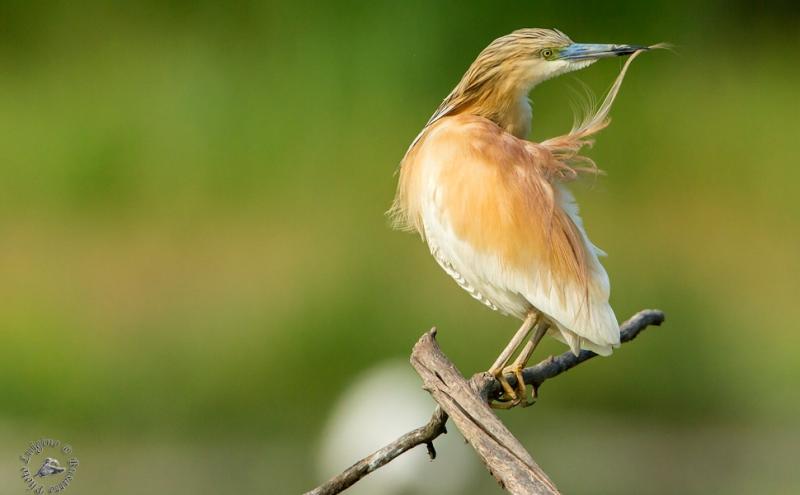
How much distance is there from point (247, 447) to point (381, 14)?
90 cm

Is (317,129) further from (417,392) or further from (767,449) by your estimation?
(767,449)

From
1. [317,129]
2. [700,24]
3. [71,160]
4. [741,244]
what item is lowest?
[741,244]

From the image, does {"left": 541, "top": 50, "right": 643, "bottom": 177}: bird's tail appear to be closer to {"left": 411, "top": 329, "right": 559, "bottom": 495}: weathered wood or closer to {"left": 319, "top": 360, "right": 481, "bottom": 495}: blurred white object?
{"left": 411, "top": 329, "right": 559, "bottom": 495}: weathered wood

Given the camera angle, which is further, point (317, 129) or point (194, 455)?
point (317, 129)

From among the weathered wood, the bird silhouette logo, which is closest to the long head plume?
the weathered wood

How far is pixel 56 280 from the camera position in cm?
265

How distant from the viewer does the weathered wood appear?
3.60 ft

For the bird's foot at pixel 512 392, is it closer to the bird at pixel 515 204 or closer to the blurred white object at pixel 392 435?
the bird at pixel 515 204

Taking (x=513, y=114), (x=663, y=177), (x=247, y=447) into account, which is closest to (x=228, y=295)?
(x=247, y=447)

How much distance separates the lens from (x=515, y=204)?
1439 mm

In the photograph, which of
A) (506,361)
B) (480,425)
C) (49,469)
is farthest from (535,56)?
(49,469)

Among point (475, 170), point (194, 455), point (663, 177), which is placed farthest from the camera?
point (663, 177)

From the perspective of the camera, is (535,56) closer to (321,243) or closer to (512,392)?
(512,392)

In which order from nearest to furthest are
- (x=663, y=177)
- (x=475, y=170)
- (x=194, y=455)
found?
1. (x=475, y=170)
2. (x=194, y=455)
3. (x=663, y=177)
